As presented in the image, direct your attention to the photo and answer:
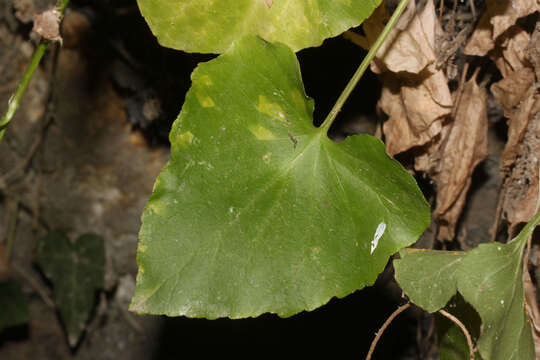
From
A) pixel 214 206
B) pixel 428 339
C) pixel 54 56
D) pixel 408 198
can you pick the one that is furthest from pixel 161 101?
pixel 428 339

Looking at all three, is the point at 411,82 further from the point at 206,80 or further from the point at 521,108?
the point at 206,80

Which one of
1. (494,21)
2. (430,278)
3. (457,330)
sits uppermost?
(494,21)

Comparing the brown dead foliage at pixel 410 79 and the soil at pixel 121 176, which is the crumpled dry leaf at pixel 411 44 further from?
the soil at pixel 121 176

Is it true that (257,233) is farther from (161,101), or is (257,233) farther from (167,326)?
(167,326)

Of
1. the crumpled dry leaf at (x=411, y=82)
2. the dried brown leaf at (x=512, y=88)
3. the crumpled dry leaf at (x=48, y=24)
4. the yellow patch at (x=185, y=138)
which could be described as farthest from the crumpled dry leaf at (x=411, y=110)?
the crumpled dry leaf at (x=48, y=24)

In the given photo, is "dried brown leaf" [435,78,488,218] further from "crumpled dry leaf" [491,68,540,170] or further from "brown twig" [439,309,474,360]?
"brown twig" [439,309,474,360]

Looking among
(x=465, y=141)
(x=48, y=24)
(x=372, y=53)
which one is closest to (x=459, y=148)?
(x=465, y=141)

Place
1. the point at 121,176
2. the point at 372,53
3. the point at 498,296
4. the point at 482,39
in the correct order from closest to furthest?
the point at 498,296, the point at 372,53, the point at 482,39, the point at 121,176
